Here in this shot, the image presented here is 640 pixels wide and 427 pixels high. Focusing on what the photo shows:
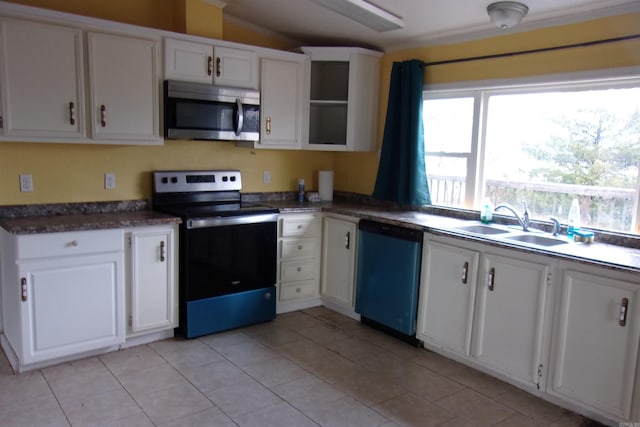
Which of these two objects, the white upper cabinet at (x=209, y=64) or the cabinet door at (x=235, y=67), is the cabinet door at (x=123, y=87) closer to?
the white upper cabinet at (x=209, y=64)

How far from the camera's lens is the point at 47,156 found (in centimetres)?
330

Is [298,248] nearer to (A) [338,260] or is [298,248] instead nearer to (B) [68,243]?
(A) [338,260]

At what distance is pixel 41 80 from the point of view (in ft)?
9.82

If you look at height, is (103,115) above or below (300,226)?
above

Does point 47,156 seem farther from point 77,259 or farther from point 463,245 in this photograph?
point 463,245

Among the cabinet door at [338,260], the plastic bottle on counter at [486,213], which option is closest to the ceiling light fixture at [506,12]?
the plastic bottle on counter at [486,213]

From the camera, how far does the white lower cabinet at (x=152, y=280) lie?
3234 millimetres

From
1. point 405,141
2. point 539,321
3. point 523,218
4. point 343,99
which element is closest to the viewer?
point 539,321

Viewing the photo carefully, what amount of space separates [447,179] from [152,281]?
2.36m

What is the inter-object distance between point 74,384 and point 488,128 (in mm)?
3218

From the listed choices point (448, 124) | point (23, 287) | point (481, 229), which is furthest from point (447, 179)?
point (23, 287)

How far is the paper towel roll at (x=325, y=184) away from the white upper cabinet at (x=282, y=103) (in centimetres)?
48

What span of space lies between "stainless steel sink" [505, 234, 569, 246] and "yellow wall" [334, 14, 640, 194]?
1.06 meters

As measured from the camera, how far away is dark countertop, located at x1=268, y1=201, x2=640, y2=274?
2540 millimetres
